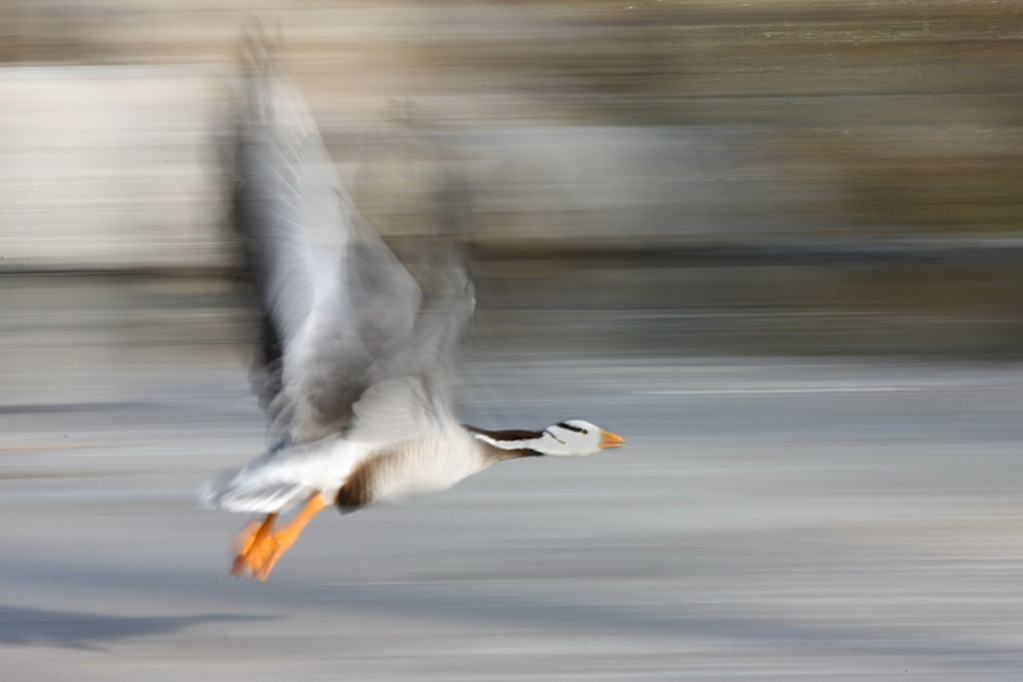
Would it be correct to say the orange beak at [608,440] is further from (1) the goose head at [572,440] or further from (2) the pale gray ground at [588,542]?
(2) the pale gray ground at [588,542]

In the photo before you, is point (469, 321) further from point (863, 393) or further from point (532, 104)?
point (532, 104)

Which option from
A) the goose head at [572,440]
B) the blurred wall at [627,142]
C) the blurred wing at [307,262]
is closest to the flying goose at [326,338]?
the blurred wing at [307,262]

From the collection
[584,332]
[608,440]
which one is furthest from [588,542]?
[584,332]

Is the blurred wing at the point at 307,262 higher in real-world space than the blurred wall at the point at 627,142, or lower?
lower

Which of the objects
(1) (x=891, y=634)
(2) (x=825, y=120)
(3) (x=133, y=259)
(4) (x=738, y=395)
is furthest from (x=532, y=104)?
(1) (x=891, y=634)

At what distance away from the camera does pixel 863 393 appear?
21.6ft

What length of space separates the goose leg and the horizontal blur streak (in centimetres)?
22

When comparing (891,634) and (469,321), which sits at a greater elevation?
(469,321)

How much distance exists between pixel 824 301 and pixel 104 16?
5.48 metres

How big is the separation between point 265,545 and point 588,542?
1.27 metres

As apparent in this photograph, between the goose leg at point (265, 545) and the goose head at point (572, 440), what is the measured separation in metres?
0.52

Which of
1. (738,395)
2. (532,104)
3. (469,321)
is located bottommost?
(469,321)

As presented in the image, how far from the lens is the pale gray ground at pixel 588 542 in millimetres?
3422

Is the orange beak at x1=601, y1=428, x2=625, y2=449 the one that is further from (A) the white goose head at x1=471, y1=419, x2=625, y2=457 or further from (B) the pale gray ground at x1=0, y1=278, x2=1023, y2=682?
(B) the pale gray ground at x1=0, y1=278, x2=1023, y2=682
